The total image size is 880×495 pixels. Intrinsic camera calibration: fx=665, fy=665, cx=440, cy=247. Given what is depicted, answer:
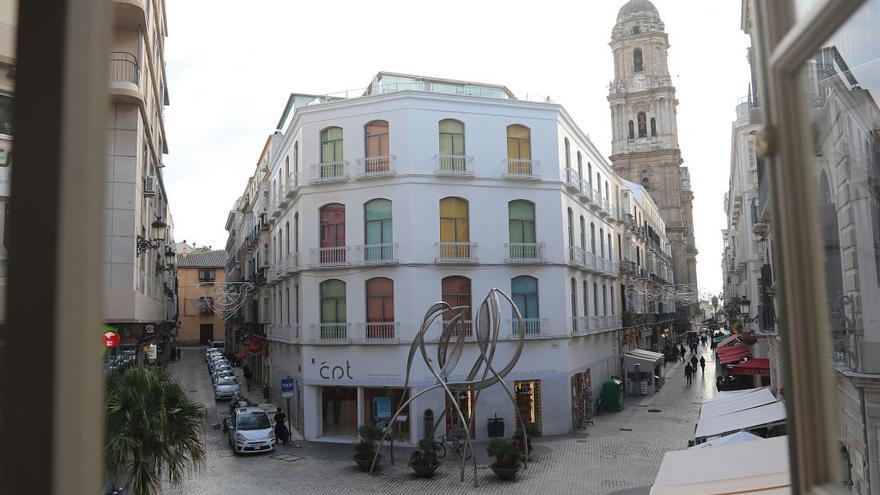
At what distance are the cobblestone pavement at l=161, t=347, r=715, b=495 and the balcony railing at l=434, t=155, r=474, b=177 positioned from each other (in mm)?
11012

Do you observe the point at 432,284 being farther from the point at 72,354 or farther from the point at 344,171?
the point at 72,354

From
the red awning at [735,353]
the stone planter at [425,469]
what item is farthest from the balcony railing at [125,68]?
the red awning at [735,353]

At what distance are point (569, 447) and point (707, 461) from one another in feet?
48.3

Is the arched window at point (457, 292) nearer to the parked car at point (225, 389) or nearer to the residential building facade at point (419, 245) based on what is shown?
the residential building facade at point (419, 245)

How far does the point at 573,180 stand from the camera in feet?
103

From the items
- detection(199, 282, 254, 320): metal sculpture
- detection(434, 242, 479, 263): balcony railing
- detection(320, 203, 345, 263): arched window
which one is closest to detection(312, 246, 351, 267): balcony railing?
detection(320, 203, 345, 263): arched window

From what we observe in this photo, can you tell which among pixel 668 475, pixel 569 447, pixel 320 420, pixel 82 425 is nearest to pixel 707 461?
pixel 668 475

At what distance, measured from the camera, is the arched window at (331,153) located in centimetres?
2848

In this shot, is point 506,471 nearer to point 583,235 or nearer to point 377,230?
point 377,230

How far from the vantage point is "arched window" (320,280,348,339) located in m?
27.7

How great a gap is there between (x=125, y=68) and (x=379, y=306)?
13.1m

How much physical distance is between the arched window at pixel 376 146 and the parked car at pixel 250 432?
1066cm

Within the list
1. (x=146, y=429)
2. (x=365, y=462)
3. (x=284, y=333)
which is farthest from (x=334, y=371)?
(x=146, y=429)

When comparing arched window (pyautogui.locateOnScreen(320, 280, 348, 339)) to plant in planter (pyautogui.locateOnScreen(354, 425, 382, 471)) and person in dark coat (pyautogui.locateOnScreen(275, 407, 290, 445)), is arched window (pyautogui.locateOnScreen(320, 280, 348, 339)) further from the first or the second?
plant in planter (pyautogui.locateOnScreen(354, 425, 382, 471))
